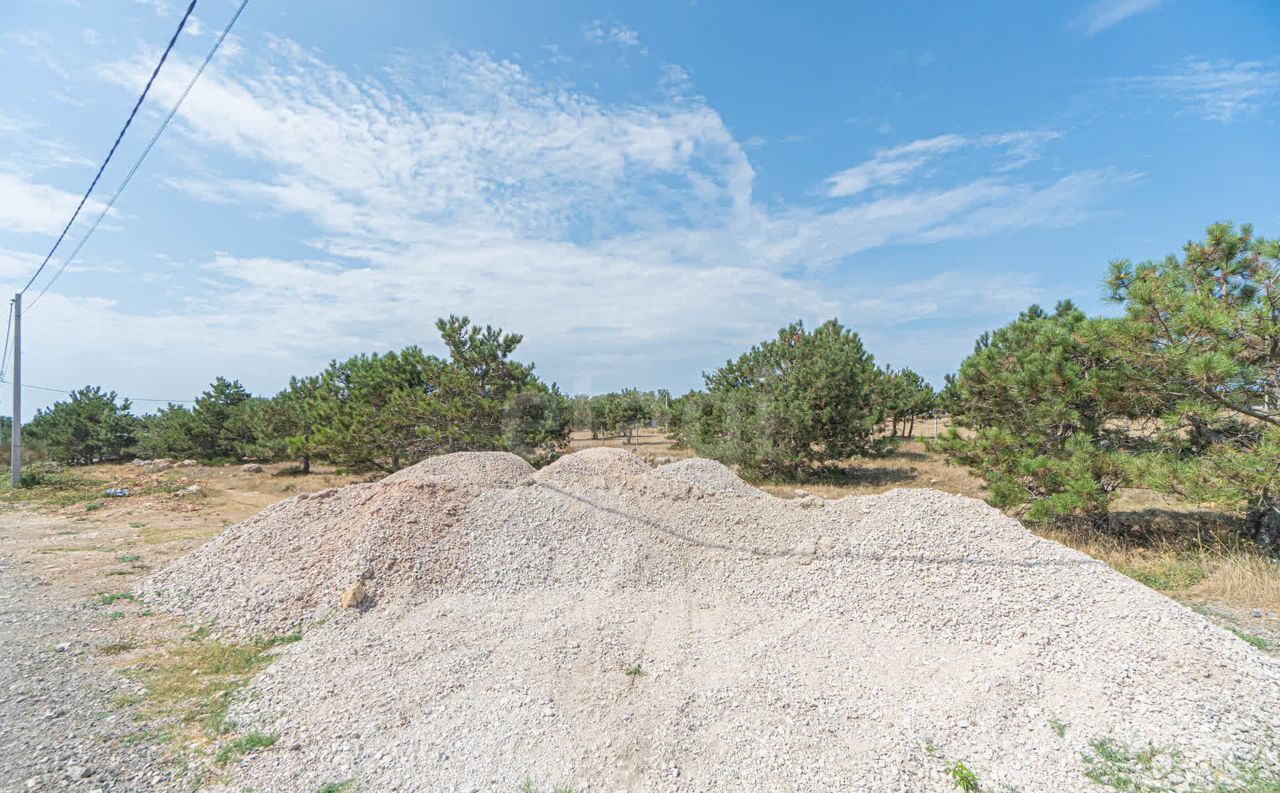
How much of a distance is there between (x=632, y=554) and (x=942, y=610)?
10.8 ft

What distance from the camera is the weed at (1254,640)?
4.43 m

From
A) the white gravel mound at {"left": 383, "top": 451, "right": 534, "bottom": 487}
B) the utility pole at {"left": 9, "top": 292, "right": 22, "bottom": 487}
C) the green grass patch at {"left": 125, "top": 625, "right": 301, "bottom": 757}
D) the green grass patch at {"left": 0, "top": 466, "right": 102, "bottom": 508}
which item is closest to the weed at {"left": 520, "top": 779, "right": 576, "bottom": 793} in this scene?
the green grass patch at {"left": 125, "top": 625, "right": 301, "bottom": 757}

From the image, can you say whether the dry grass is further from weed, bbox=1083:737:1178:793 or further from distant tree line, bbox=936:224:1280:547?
weed, bbox=1083:737:1178:793

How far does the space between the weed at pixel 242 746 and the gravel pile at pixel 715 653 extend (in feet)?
0.28

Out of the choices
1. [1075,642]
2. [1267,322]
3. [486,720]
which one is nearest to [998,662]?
[1075,642]

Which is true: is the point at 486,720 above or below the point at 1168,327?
below

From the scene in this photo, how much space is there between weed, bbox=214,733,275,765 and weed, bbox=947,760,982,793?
14.0 ft

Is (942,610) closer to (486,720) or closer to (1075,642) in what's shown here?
(1075,642)

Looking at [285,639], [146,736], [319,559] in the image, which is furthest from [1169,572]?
[319,559]

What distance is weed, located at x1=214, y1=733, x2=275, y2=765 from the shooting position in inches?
127

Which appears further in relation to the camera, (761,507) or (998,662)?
(761,507)

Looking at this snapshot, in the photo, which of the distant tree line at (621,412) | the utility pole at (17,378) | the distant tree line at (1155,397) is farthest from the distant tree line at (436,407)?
the distant tree line at (621,412)

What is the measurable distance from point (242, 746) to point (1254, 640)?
26.4 feet

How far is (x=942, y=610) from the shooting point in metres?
4.90
